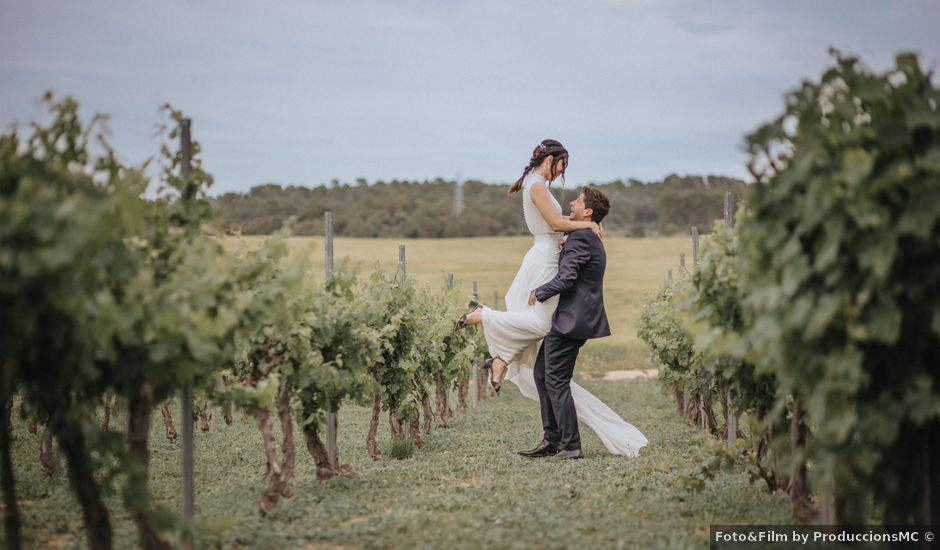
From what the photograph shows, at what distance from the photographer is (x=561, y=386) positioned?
336 inches

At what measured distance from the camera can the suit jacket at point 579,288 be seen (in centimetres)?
841

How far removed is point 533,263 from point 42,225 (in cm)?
598

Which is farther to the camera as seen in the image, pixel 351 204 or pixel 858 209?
pixel 351 204

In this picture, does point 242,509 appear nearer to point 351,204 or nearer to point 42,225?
point 42,225

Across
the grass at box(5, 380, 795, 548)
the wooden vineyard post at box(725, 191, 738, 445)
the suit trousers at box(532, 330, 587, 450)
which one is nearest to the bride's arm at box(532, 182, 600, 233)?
the suit trousers at box(532, 330, 587, 450)

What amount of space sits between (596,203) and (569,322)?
124 centimetres

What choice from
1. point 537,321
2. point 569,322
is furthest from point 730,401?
point 537,321

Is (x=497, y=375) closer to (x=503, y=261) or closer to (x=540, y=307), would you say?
(x=540, y=307)

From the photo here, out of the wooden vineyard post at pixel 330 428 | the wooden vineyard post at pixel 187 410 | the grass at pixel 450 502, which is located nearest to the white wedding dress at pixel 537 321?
the grass at pixel 450 502

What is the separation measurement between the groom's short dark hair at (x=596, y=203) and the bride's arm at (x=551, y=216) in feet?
0.91

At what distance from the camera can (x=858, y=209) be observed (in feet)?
11.4

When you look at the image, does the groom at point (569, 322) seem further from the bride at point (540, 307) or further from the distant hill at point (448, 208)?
the distant hill at point (448, 208)

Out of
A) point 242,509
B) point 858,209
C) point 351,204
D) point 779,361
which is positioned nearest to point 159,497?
point 242,509

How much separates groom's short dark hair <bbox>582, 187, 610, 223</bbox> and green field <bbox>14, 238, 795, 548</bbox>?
7.62ft
